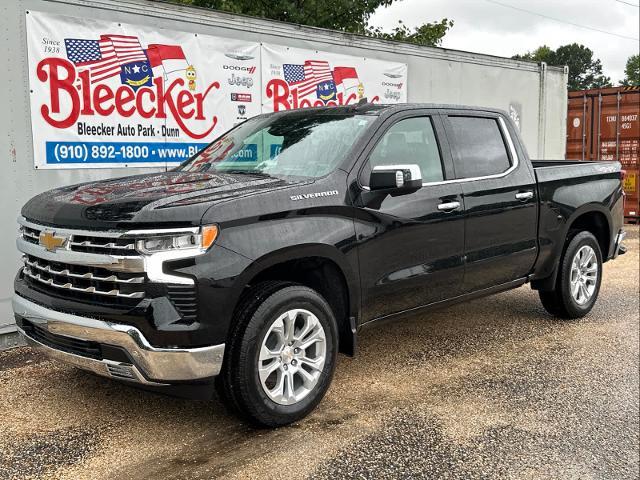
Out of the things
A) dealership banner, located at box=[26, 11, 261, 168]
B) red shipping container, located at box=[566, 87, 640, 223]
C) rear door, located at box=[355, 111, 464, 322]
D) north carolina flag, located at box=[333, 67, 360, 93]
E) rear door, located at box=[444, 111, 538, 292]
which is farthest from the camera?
red shipping container, located at box=[566, 87, 640, 223]

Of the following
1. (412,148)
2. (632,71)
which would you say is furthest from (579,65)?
(412,148)

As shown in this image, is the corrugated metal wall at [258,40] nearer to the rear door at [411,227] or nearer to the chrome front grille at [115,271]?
the chrome front grille at [115,271]

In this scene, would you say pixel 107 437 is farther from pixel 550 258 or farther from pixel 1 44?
pixel 550 258

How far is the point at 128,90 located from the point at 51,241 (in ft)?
9.80

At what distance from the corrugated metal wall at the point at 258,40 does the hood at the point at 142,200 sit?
5.48 ft

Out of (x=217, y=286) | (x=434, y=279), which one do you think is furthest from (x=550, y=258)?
(x=217, y=286)

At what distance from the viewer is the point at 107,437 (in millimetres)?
3654

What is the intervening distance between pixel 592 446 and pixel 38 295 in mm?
3158

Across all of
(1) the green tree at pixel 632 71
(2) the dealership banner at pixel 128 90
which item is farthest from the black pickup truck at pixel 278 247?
(1) the green tree at pixel 632 71

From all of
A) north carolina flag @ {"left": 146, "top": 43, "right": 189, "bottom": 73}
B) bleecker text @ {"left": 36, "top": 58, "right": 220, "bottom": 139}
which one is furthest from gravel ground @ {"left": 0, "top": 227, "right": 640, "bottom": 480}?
north carolina flag @ {"left": 146, "top": 43, "right": 189, "bottom": 73}

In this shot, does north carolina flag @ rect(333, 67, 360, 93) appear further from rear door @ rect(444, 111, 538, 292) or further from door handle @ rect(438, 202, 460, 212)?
door handle @ rect(438, 202, 460, 212)

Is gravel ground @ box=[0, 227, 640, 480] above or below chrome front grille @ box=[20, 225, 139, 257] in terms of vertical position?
below

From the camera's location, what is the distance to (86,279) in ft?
11.2

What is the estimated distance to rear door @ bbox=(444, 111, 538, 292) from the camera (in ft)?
16.0
